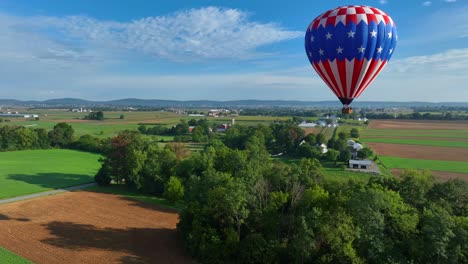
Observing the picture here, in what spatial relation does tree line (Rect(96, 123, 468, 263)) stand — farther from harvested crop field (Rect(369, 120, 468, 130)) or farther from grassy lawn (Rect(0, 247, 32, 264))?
harvested crop field (Rect(369, 120, 468, 130))

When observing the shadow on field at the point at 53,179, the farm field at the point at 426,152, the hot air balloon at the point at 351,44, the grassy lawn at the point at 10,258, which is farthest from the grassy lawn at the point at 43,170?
the farm field at the point at 426,152

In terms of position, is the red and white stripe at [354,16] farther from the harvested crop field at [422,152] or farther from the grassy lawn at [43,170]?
the harvested crop field at [422,152]

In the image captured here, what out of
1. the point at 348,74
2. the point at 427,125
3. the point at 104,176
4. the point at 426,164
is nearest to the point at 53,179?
the point at 104,176

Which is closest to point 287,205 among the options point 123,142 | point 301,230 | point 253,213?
point 253,213

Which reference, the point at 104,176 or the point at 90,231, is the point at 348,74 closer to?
the point at 90,231

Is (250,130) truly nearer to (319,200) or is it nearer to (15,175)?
(15,175)

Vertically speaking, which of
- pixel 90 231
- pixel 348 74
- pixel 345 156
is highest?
pixel 348 74
